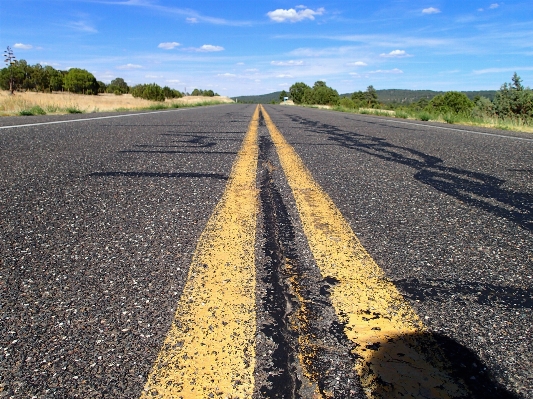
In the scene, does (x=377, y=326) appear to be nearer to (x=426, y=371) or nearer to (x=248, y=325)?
(x=426, y=371)

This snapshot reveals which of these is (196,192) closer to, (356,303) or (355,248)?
(355,248)

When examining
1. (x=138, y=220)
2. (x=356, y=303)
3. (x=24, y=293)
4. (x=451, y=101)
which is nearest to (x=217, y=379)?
(x=356, y=303)

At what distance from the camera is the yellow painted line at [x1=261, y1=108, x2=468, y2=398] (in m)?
0.87

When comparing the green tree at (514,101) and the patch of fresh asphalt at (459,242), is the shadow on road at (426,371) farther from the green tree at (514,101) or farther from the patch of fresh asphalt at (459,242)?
the green tree at (514,101)

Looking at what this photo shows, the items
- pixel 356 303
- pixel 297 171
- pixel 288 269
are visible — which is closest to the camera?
pixel 356 303

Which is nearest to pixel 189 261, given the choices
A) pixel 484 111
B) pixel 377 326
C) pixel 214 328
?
pixel 214 328

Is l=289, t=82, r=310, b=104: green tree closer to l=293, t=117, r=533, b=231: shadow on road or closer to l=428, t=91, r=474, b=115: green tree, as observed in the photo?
l=428, t=91, r=474, b=115: green tree

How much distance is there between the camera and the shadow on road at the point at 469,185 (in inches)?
93.7

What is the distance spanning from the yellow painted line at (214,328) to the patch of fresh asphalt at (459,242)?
530 mm

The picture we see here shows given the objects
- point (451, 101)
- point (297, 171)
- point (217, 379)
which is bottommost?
point (217, 379)

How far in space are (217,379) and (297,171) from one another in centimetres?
254

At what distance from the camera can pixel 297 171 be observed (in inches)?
130

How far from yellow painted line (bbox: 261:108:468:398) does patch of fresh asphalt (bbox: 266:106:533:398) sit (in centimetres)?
5

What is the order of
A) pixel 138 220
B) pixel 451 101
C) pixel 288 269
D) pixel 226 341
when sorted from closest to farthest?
pixel 226 341
pixel 288 269
pixel 138 220
pixel 451 101
